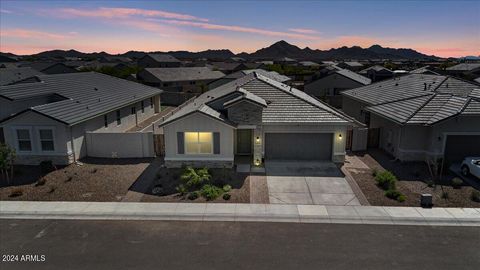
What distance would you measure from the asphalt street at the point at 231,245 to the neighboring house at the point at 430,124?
826 centimetres

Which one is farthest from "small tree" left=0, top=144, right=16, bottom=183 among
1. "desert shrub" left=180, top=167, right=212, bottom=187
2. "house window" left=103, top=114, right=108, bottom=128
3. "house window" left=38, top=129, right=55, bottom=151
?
"desert shrub" left=180, top=167, right=212, bottom=187

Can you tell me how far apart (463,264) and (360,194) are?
19.7 feet

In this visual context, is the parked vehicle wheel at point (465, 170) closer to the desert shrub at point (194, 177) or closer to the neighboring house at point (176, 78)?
the desert shrub at point (194, 177)

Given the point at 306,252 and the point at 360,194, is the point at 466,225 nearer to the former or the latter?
the point at 360,194

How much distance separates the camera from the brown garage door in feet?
66.3

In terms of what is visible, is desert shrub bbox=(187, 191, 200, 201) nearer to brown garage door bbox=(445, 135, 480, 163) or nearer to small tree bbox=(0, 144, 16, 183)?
small tree bbox=(0, 144, 16, 183)

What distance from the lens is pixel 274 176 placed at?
18734 mm

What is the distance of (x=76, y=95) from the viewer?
981 inches

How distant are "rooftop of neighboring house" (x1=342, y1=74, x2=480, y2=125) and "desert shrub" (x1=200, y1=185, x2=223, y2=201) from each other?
39.3ft

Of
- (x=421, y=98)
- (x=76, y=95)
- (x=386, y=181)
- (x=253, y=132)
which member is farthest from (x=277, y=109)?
(x=76, y=95)

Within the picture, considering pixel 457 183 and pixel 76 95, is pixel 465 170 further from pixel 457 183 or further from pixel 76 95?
pixel 76 95

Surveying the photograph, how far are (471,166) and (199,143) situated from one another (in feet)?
49.8

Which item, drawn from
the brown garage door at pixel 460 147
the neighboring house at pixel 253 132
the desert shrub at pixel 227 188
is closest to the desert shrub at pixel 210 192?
the desert shrub at pixel 227 188

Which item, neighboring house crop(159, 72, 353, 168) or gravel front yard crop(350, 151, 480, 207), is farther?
neighboring house crop(159, 72, 353, 168)
